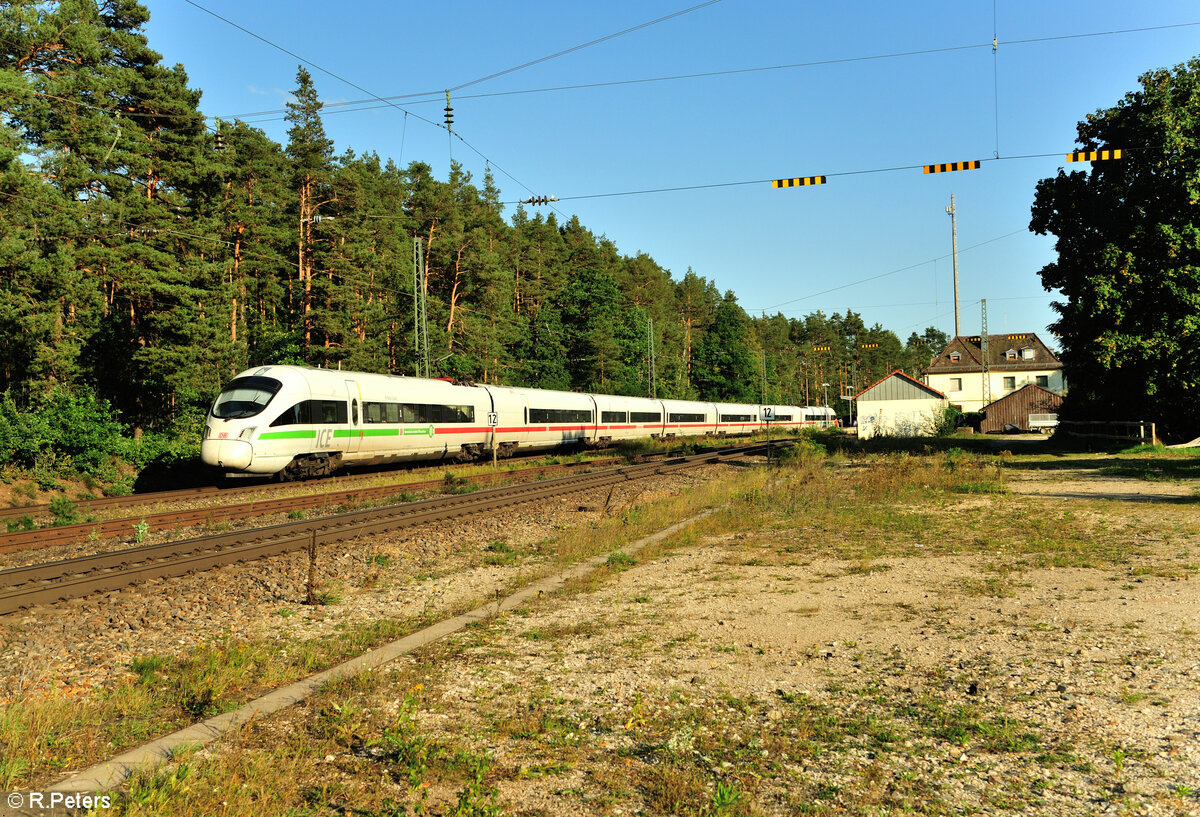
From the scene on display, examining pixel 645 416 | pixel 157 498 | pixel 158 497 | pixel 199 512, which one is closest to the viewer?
pixel 199 512

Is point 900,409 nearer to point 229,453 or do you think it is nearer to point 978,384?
point 978,384

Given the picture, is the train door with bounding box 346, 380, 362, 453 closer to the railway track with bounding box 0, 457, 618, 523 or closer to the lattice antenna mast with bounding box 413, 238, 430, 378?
the railway track with bounding box 0, 457, 618, 523

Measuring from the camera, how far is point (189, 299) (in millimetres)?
31828

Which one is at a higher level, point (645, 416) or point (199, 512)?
point (645, 416)

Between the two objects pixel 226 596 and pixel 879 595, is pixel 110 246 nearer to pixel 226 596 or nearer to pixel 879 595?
pixel 226 596

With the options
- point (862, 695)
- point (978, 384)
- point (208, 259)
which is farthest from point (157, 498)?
point (978, 384)

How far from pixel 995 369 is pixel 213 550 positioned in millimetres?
88714

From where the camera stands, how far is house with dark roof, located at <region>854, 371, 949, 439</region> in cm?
5544

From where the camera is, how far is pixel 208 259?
1515 inches

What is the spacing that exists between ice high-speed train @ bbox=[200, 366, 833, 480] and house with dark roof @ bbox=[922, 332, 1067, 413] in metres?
59.7

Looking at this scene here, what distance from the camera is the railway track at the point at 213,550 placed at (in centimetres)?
959

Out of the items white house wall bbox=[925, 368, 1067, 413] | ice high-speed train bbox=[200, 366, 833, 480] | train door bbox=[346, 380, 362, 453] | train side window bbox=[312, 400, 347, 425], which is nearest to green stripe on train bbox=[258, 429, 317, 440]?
ice high-speed train bbox=[200, 366, 833, 480]

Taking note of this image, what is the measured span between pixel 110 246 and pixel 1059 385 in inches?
3512

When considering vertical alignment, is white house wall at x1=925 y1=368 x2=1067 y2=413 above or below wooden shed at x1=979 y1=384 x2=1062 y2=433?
above
